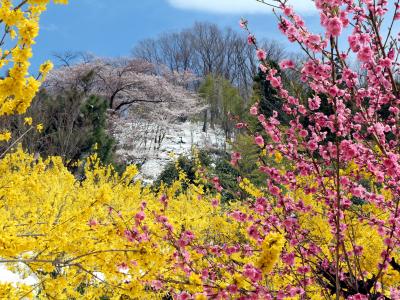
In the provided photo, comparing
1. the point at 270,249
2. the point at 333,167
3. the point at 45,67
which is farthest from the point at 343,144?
the point at 45,67

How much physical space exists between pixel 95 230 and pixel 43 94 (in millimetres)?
18946

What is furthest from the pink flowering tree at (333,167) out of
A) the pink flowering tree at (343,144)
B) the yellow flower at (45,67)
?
the yellow flower at (45,67)

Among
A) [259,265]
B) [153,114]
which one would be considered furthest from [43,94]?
[259,265]

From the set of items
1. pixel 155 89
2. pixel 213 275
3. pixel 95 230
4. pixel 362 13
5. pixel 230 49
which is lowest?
pixel 213 275

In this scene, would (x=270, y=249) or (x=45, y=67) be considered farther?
(x=45, y=67)

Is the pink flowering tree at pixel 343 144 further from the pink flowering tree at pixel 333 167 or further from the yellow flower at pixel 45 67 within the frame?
the yellow flower at pixel 45 67

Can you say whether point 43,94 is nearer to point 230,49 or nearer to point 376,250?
point 376,250

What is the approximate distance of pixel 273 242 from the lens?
2066 millimetres

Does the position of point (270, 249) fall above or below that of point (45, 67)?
below

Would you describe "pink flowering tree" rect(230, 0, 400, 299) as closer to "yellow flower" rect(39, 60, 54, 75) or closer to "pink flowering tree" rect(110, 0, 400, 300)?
"pink flowering tree" rect(110, 0, 400, 300)

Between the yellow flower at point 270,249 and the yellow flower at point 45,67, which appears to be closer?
the yellow flower at point 270,249

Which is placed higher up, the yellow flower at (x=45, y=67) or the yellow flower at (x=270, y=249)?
the yellow flower at (x=45, y=67)

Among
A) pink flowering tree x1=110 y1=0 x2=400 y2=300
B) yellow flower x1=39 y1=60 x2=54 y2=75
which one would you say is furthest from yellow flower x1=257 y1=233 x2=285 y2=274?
yellow flower x1=39 y1=60 x2=54 y2=75

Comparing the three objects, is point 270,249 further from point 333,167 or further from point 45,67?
point 45,67
